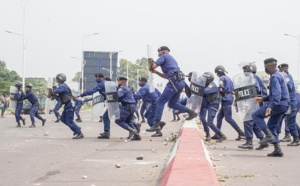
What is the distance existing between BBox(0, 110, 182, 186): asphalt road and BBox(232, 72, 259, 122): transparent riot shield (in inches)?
68.0

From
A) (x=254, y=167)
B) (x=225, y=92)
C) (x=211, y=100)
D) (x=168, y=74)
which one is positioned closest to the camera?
(x=254, y=167)

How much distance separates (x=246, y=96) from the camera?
1046 cm

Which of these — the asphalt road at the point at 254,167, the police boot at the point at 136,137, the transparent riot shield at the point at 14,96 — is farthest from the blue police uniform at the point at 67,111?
the transparent riot shield at the point at 14,96

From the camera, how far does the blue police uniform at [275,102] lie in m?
9.05

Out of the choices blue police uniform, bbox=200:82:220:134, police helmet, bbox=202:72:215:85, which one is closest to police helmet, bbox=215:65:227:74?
police helmet, bbox=202:72:215:85

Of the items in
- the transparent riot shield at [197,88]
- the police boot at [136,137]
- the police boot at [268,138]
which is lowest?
the police boot at [136,137]

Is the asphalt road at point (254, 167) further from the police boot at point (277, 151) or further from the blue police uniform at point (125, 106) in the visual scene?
the blue police uniform at point (125, 106)

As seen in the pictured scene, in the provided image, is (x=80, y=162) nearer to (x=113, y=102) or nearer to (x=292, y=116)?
(x=113, y=102)

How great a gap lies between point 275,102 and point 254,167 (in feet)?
5.53

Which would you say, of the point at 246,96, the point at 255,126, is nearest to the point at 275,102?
the point at 246,96

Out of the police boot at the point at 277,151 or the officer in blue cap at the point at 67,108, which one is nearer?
the police boot at the point at 277,151

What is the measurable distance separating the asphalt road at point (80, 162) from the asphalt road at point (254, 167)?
0.94 meters

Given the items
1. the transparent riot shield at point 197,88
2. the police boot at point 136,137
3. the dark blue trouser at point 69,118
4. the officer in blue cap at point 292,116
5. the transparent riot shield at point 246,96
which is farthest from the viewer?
the dark blue trouser at point 69,118

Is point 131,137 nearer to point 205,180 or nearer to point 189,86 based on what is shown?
point 189,86
